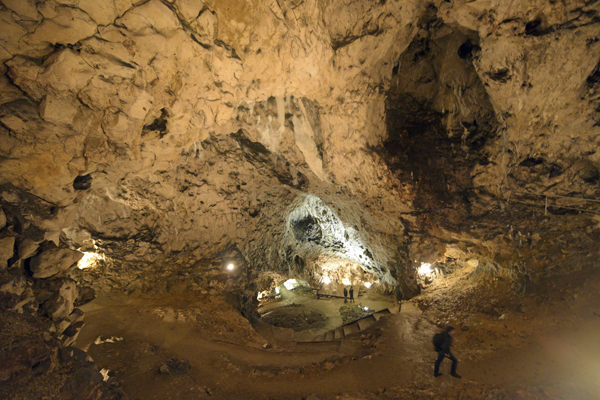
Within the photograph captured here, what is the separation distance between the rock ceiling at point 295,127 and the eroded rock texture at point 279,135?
33 millimetres

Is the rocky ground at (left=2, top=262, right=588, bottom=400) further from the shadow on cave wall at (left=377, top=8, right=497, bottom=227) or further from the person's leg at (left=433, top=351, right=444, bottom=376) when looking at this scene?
the shadow on cave wall at (left=377, top=8, right=497, bottom=227)

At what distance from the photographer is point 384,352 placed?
6016 mm

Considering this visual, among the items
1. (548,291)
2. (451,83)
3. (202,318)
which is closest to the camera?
(548,291)

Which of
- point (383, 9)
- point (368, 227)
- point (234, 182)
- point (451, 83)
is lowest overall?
point (368, 227)

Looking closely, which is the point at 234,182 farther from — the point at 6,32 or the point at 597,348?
the point at 597,348

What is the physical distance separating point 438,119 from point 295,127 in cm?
399

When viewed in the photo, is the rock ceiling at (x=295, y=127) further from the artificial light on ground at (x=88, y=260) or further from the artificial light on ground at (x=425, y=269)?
the artificial light on ground at (x=425, y=269)

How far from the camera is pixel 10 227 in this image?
349 centimetres

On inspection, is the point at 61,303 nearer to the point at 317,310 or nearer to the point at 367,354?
A: the point at 367,354

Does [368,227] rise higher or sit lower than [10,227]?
higher

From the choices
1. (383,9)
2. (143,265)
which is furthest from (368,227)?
(143,265)

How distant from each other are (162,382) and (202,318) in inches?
109

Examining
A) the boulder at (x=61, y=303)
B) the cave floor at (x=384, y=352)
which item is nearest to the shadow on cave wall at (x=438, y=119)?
the cave floor at (x=384, y=352)

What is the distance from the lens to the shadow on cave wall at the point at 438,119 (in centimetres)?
652
